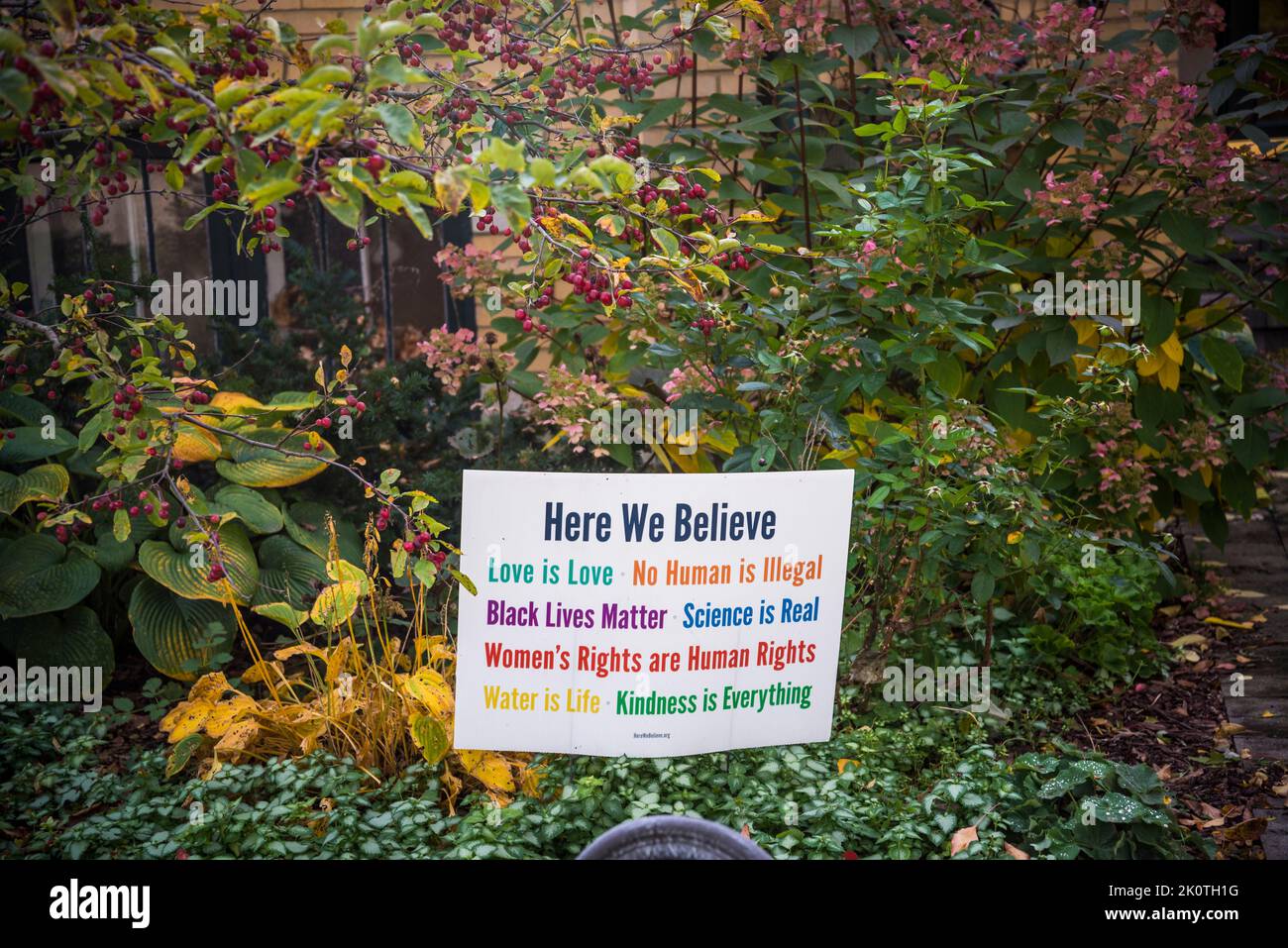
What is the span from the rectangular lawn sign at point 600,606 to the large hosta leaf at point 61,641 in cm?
161

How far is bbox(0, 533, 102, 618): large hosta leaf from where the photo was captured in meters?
3.36

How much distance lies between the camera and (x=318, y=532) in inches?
154

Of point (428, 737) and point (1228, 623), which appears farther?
point (1228, 623)

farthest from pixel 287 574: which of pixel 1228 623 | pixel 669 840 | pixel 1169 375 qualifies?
pixel 1228 623

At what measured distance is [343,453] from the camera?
14.1 ft

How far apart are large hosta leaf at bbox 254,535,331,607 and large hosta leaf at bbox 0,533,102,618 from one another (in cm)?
52

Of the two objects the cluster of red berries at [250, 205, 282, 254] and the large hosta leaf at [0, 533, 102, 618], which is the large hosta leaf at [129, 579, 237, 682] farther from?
the cluster of red berries at [250, 205, 282, 254]

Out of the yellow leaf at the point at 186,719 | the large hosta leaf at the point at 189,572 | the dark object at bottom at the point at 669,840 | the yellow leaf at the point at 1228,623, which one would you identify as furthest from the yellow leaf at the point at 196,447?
the yellow leaf at the point at 1228,623

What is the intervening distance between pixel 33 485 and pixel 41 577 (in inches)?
12.3

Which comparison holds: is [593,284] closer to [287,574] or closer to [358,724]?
[358,724]

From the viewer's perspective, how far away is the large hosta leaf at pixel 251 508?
3.60 metres

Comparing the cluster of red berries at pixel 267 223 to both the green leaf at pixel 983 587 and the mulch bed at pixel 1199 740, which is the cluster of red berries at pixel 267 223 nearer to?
the green leaf at pixel 983 587

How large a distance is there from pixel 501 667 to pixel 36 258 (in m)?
4.41

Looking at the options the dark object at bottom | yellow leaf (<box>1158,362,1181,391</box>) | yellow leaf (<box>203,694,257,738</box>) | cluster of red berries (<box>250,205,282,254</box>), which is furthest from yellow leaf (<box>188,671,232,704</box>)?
yellow leaf (<box>1158,362,1181,391</box>)
